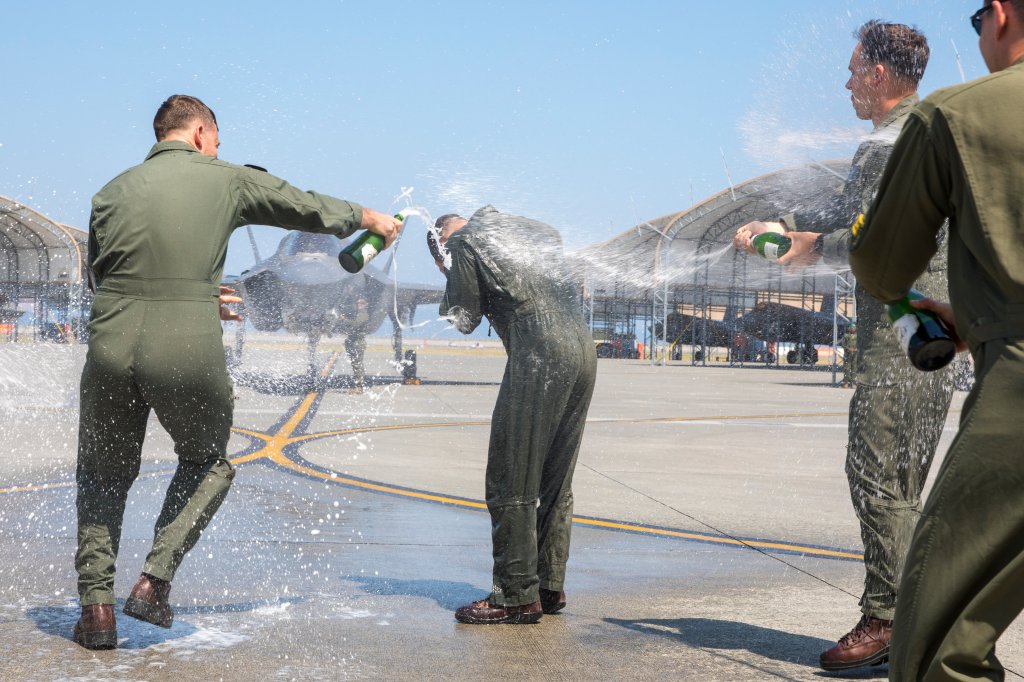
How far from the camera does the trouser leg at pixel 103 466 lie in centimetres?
399

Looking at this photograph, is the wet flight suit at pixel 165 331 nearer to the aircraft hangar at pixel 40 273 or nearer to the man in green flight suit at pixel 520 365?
the man in green flight suit at pixel 520 365

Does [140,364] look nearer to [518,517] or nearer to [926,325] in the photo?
[518,517]

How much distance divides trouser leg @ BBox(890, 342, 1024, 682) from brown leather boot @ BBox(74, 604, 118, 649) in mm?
3121

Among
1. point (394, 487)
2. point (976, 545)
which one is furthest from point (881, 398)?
point (394, 487)

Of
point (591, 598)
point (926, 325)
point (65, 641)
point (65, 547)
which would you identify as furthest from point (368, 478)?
point (926, 325)

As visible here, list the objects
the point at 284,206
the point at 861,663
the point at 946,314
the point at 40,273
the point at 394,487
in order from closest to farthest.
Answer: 1. the point at 946,314
2. the point at 861,663
3. the point at 284,206
4. the point at 394,487
5. the point at 40,273

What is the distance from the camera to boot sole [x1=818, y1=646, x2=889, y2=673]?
392 centimetres

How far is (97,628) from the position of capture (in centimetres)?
402

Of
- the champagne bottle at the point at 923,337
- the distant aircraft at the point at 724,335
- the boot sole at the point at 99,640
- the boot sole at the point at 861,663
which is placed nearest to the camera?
the champagne bottle at the point at 923,337

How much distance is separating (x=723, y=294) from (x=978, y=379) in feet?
189

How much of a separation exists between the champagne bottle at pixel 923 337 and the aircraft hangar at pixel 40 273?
182 ft

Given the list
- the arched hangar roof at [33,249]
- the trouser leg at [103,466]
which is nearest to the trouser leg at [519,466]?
the trouser leg at [103,466]

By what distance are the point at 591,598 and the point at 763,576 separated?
1165mm

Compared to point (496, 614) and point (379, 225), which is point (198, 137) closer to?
point (379, 225)
